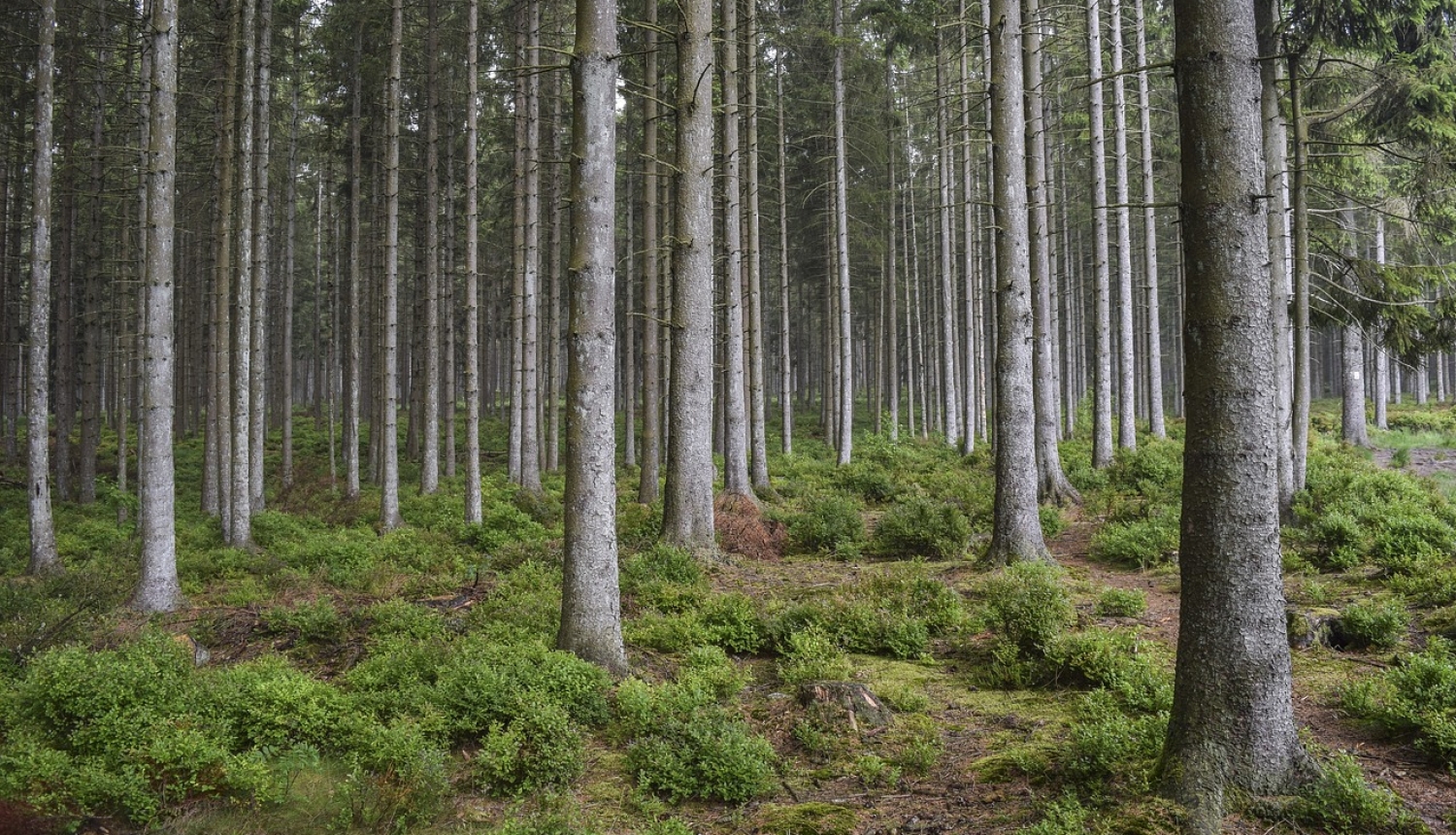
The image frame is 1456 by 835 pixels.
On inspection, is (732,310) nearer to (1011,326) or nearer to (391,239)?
(1011,326)

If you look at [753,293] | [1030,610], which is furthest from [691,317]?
[753,293]

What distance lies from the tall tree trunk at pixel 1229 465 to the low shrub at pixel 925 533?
24.7 feet

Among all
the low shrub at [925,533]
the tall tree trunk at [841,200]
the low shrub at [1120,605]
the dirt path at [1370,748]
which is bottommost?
the dirt path at [1370,748]

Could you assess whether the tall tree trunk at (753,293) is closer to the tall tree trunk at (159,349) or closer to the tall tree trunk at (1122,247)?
the tall tree trunk at (1122,247)

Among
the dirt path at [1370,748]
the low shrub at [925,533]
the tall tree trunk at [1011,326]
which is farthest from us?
the low shrub at [925,533]

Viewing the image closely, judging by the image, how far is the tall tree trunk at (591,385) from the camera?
7328mm

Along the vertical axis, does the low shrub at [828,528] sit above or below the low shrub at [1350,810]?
above

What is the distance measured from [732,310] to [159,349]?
887 centimetres

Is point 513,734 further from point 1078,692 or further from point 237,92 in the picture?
point 237,92

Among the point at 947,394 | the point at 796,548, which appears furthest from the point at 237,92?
the point at 947,394

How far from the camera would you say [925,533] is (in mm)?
12492

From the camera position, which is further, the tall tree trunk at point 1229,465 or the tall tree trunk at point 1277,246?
the tall tree trunk at point 1277,246

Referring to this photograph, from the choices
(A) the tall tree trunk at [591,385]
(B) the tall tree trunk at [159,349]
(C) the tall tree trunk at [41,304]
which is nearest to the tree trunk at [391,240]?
(B) the tall tree trunk at [159,349]

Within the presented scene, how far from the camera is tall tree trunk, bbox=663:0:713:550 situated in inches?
455
